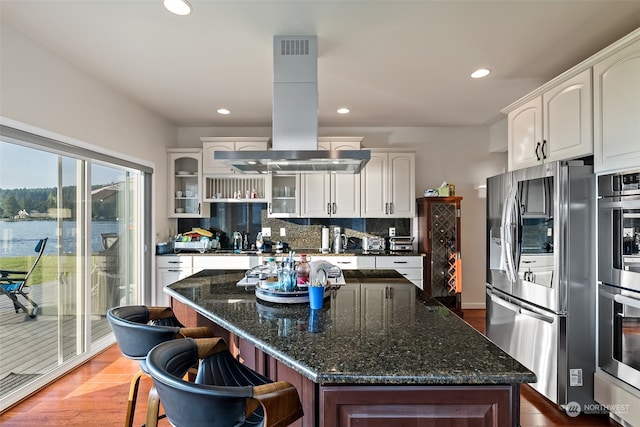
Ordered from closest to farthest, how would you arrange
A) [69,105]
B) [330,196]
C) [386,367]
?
1. [386,367]
2. [69,105]
3. [330,196]

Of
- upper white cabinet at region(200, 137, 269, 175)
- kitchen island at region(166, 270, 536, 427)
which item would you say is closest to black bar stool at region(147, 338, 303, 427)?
kitchen island at region(166, 270, 536, 427)

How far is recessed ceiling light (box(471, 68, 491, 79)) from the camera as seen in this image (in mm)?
2746

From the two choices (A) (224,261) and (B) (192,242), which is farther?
(B) (192,242)

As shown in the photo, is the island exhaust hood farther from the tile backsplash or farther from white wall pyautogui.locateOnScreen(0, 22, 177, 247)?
the tile backsplash

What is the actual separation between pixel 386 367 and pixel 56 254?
297cm

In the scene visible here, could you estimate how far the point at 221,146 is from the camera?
4.23 meters

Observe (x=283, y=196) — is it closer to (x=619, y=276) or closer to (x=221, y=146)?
(x=221, y=146)

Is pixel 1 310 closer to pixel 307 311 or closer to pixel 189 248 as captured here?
pixel 189 248

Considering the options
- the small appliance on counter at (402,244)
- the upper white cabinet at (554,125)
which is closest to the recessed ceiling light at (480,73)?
the upper white cabinet at (554,125)

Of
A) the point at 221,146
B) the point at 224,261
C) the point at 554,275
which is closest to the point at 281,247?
the point at 224,261

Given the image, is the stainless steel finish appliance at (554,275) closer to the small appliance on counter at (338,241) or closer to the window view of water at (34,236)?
the small appliance on counter at (338,241)

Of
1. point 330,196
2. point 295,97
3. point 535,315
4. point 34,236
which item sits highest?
point 295,97

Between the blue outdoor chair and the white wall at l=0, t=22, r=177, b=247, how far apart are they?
38.5 inches

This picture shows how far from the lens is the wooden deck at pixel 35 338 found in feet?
7.61
